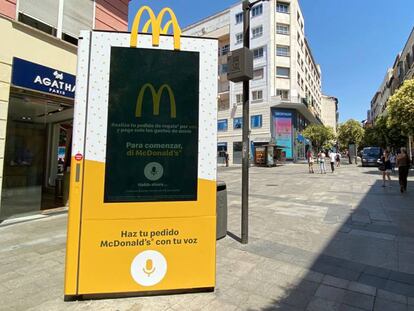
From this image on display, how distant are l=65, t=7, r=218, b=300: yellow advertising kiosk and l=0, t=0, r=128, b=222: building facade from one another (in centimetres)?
462

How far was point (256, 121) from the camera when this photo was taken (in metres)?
38.3

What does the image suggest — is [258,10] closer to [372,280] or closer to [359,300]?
[372,280]

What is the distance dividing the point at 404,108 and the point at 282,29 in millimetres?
23818

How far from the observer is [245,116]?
5.05 metres

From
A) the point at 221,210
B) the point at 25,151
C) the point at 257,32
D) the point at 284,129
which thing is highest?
the point at 257,32

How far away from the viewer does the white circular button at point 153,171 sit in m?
3.14

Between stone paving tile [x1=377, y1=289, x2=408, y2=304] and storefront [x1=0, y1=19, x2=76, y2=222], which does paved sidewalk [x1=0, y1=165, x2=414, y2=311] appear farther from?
storefront [x1=0, y1=19, x2=76, y2=222]

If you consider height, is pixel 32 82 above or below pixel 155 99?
above

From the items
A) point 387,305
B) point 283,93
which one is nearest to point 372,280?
point 387,305

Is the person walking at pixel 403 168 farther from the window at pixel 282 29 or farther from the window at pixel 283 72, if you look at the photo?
the window at pixel 282 29

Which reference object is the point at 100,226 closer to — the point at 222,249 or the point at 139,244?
the point at 139,244

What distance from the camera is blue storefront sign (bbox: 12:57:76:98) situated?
6.64m

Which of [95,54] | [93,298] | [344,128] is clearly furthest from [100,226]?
[344,128]

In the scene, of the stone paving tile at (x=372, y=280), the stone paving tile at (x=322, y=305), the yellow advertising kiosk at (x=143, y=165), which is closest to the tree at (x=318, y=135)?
the stone paving tile at (x=372, y=280)
